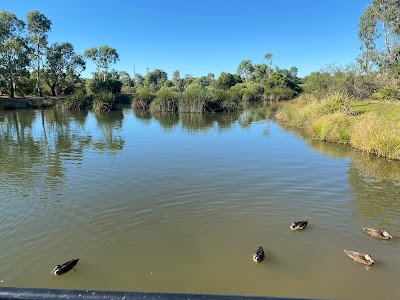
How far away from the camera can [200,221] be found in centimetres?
682

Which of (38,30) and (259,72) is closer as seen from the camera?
(38,30)

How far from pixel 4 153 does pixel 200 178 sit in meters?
9.23

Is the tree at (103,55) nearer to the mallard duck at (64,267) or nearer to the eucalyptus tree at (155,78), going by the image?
the eucalyptus tree at (155,78)

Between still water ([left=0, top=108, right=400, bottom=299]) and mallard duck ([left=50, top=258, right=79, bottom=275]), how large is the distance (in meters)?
0.09

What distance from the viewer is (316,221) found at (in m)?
6.84

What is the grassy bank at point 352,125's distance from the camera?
41.4ft

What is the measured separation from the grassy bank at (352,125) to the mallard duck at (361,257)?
856 centimetres

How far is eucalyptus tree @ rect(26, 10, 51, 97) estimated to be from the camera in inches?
1948

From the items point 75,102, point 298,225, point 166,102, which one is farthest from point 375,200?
point 75,102

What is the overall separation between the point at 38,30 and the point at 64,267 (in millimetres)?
55678

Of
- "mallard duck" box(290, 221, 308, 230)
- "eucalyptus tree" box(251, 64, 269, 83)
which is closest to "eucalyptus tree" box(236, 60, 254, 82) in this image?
"eucalyptus tree" box(251, 64, 269, 83)


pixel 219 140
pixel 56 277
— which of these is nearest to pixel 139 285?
pixel 56 277

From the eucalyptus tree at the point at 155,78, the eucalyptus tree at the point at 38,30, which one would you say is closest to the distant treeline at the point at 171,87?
the eucalyptus tree at the point at 38,30

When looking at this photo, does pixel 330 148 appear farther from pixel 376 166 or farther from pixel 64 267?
pixel 64 267
